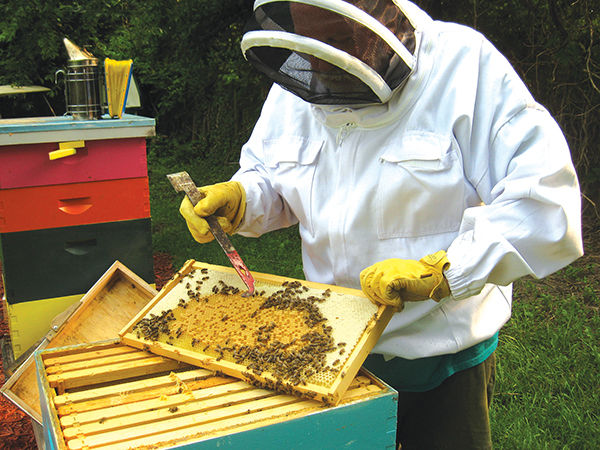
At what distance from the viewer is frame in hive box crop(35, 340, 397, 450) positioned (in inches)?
51.2

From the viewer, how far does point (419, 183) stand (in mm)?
1705

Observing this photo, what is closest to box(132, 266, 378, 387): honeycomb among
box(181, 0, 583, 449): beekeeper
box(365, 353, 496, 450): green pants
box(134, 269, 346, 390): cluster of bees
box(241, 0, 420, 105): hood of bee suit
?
box(134, 269, 346, 390): cluster of bees

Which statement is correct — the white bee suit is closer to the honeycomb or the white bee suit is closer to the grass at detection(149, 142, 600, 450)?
the honeycomb

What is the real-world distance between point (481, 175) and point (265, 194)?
803mm

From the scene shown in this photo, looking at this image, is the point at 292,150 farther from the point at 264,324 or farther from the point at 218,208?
the point at 264,324

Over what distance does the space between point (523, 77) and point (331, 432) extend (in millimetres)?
4621

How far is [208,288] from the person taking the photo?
1935 mm

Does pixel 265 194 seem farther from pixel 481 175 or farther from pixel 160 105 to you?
pixel 160 105

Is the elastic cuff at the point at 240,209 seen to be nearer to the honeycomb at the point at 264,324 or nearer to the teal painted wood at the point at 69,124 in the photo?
the honeycomb at the point at 264,324

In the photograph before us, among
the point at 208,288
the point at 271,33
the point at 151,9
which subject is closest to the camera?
the point at 271,33

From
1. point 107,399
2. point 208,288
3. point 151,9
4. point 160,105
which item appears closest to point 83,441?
point 107,399

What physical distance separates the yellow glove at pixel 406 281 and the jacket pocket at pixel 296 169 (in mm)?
417

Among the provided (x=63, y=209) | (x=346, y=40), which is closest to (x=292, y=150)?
(x=346, y=40)

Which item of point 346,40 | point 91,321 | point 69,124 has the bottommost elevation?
point 91,321
